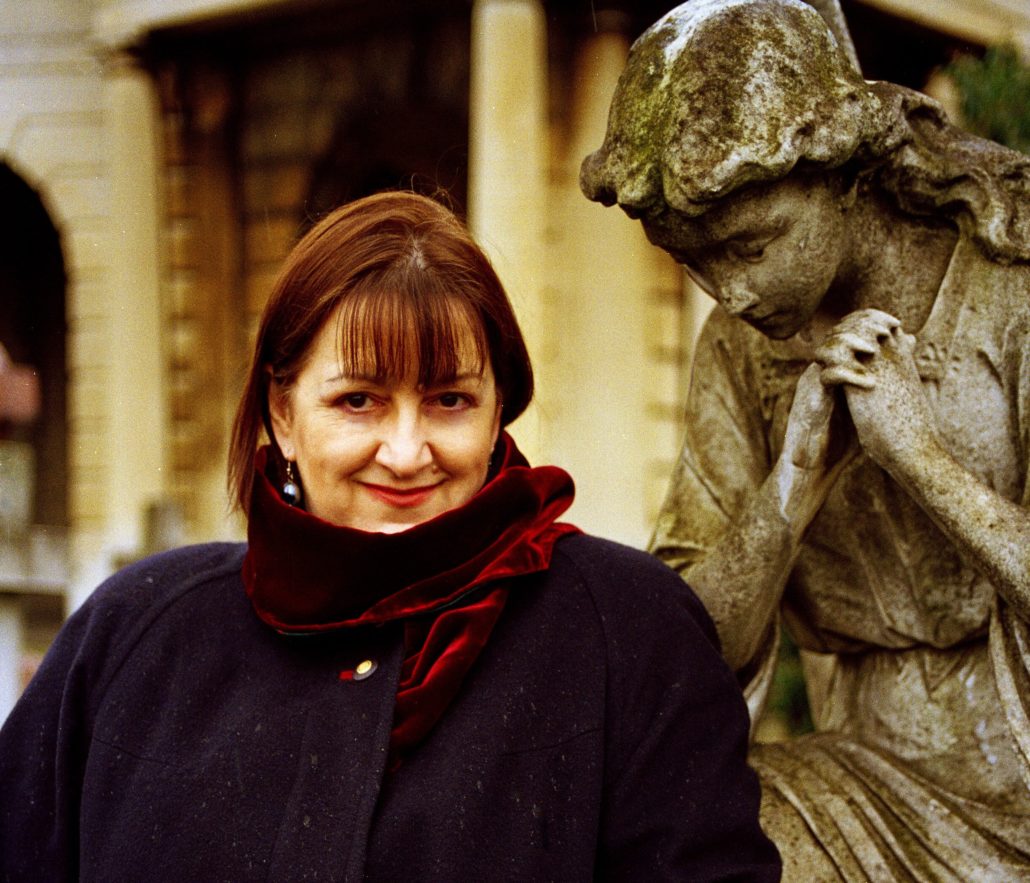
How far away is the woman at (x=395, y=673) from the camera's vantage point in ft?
4.92

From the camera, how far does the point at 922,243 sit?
5.21ft

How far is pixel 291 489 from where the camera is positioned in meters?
1.68

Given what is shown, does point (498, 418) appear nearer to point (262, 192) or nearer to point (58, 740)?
point (58, 740)

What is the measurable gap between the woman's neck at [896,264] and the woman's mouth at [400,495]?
0.56 meters

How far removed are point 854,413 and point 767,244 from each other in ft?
0.70

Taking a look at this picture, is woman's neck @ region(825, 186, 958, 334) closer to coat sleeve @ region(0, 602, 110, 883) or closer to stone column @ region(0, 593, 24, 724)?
coat sleeve @ region(0, 602, 110, 883)

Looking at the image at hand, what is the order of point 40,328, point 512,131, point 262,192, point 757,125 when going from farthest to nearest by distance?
1. point 40,328
2. point 262,192
3. point 512,131
4. point 757,125

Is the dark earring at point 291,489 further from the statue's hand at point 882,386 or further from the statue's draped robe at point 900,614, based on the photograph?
the statue's hand at point 882,386

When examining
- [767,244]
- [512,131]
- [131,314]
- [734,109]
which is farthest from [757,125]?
[131,314]

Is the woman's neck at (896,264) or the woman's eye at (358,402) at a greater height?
the woman's neck at (896,264)

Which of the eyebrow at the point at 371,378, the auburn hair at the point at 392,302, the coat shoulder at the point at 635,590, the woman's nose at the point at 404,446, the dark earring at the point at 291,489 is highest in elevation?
the auburn hair at the point at 392,302

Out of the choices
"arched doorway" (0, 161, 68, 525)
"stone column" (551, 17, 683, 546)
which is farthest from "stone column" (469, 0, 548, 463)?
"arched doorway" (0, 161, 68, 525)

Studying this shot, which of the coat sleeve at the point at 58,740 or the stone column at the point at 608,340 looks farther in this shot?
the stone column at the point at 608,340

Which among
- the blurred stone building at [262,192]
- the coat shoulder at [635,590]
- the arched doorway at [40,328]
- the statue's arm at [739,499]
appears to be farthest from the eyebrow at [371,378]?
the arched doorway at [40,328]
